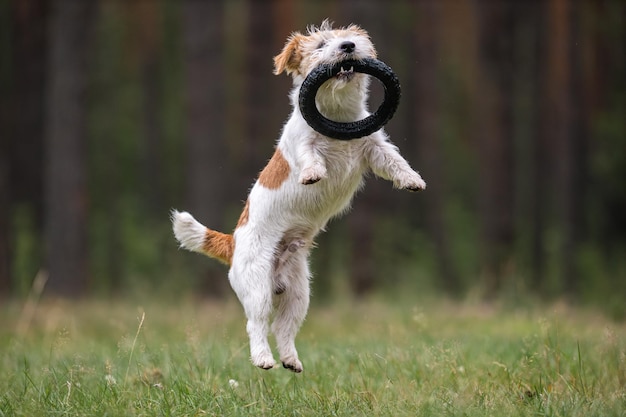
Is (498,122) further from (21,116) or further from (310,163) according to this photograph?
(310,163)

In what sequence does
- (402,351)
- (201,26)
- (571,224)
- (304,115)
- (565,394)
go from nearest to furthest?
(565,394)
(304,115)
(402,351)
(201,26)
(571,224)

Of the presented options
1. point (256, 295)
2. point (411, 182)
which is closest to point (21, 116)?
point (256, 295)

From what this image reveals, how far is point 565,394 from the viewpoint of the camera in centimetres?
475

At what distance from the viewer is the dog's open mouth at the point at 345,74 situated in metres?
5.24

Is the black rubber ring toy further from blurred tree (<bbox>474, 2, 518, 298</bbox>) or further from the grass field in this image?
blurred tree (<bbox>474, 2, 518, 298</bbox>)

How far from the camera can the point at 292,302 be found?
18.5 ft

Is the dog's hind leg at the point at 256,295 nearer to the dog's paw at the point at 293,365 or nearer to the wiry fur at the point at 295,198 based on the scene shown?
the wiry fur at the point at 295,198

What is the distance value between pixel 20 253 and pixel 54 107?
7.04 m

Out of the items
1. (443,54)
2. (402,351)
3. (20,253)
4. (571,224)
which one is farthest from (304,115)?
(443,54)

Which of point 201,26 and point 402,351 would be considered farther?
point 201,26

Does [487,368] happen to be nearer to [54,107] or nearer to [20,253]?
[54,107]

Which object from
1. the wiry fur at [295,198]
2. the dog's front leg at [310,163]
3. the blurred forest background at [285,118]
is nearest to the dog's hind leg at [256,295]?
the wiry fur at [295,198]

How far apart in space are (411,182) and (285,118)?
17873mm

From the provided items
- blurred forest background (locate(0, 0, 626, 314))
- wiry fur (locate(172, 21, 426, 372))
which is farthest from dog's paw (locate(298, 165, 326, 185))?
blurred forest background (locate(0, 0, 626, 314))
